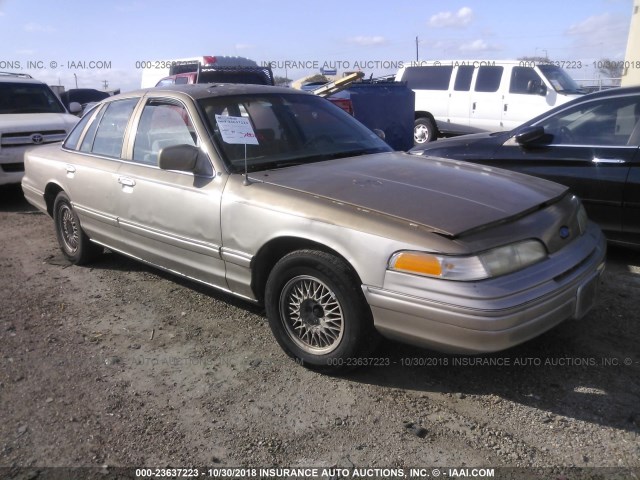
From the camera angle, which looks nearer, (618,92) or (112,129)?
(112,129)

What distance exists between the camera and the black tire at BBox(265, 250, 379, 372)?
9.91 feet

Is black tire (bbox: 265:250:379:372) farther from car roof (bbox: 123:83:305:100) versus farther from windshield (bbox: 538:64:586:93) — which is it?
windshield (bbox: 538:64:586:93)

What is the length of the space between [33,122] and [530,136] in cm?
666

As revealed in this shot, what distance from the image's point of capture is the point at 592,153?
4.92 m

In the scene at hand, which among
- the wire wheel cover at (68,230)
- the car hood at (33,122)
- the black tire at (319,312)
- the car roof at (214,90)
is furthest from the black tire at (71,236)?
the car hood at (33,122)

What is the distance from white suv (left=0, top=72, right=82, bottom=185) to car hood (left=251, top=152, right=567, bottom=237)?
18.9 feet

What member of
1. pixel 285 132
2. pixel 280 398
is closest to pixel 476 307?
pixel 280 398

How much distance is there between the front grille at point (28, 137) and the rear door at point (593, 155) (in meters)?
6.19

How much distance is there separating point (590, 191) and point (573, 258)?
202 cm

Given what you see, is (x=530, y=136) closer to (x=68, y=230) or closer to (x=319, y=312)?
(x=319, y=312)

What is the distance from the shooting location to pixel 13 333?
4.02 meters

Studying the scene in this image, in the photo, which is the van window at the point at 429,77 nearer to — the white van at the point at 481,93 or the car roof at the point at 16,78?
the white van at the point at 481,93

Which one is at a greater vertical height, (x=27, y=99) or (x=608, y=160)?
(x=27, y=99)

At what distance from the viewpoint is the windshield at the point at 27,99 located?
8.80 m
